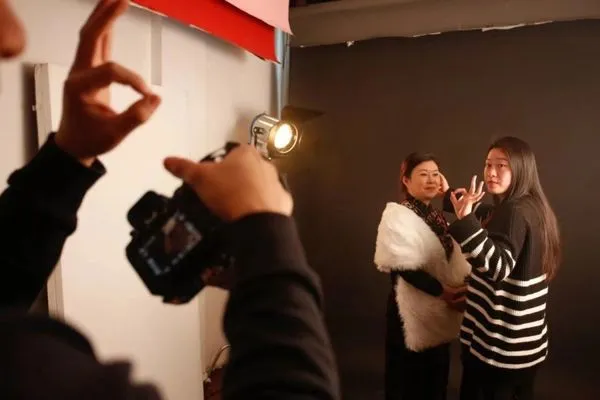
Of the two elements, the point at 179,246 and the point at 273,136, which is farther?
the point at 273,136

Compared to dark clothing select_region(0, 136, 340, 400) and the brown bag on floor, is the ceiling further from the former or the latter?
dark clothing select_region(0, 136, 340, 400)

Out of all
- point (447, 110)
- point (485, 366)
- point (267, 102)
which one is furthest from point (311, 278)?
point (267, 102)

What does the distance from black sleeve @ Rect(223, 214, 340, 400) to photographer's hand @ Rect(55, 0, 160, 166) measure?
0.65 feet

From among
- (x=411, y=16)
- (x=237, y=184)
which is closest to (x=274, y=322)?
(x=237, y=184)

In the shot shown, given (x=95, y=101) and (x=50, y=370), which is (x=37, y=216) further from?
(x=50, y=370)

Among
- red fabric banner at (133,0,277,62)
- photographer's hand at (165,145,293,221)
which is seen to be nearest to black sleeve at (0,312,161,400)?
photographer's hand at (165,145,293,221)

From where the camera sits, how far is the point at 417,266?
6.07 ft

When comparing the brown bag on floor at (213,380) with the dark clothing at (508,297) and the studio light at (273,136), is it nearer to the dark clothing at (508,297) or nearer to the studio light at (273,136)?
the studio light at (273,136)

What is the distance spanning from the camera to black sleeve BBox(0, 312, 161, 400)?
0.29 m

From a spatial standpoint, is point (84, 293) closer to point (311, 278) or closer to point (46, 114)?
point (46, 114)

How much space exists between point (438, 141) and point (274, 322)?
6.83 feet

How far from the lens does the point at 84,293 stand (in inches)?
55.1

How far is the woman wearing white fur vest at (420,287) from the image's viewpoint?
6.11 feet

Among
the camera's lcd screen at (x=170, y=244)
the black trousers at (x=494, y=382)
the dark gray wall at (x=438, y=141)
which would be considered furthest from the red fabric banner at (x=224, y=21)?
the black trousers at (x=494, y=382)
